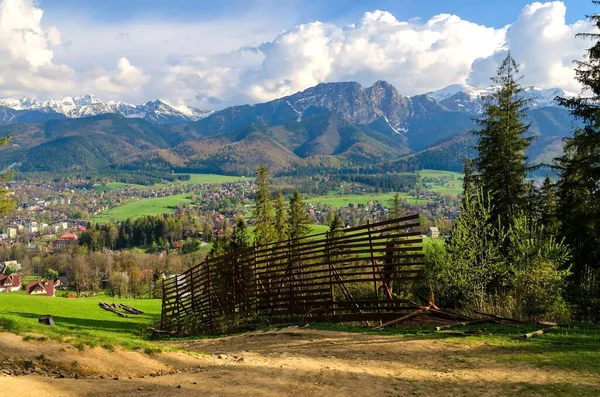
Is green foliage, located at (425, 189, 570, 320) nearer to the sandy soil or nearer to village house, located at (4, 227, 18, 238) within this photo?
the sandy soil

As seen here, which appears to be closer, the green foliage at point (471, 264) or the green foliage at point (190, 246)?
the green foliage at point (471, 264)

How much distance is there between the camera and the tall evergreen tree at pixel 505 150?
21375 mm

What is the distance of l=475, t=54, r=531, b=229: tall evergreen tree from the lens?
21.4 metres

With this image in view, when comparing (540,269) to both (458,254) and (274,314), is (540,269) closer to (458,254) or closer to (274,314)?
(458,254)

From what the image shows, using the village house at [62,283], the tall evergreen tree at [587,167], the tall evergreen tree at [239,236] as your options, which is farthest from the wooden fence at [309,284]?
the village house at [62,283]

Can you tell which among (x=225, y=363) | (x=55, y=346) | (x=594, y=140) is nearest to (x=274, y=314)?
(x=225, y=363)

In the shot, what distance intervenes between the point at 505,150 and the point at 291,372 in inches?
736

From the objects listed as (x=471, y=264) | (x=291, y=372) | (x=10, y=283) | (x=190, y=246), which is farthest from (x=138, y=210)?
(x=291, y=372)

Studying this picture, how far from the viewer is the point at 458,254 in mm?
15891

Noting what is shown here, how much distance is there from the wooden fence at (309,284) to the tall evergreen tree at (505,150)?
9.28 meters

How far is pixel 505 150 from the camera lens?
854 inches

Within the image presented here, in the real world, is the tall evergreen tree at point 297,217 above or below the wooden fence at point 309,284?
above

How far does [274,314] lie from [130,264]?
78318 mm

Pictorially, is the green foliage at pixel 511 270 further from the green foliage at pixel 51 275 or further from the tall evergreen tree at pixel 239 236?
the green foliage at pixel 51 275
